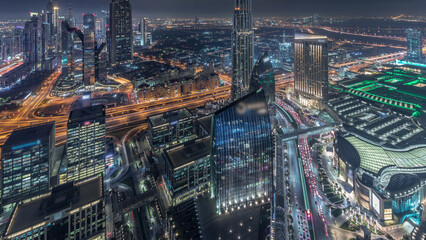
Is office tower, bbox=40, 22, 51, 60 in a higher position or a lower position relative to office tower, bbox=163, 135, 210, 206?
higher

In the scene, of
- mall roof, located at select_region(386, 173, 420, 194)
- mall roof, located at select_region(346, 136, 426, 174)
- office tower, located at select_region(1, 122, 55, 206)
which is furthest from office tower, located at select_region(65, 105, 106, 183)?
mall roof, located at select_region(386, 173, 420, 194)

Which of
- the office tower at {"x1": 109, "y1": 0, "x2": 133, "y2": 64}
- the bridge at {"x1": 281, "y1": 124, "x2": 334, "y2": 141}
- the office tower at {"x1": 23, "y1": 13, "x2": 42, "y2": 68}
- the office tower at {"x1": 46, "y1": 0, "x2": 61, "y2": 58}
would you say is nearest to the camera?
the bridge at {"x1": 281, "y1": 124, "x2": 334, "y2": 141}

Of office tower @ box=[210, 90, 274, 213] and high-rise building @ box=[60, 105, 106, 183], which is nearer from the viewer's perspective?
office tower @ box=[210, 90, 274, 213]

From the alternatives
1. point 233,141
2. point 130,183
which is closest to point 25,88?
point 130,183

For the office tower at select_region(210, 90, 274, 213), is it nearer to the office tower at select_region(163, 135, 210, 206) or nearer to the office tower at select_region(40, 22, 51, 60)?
the office tower at select_region(163, 135, 210, 206)

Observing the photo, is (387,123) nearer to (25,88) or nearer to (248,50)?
(248,50)

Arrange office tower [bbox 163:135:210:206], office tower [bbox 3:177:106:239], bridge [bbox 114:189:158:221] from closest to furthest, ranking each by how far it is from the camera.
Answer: office tower [bbox 3:177:106:239] < bridge [bbox 114:189:158:221] < office tower [bbox 163:135:210:206]

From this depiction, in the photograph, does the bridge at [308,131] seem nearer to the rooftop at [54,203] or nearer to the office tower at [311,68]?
the office tower at [311,68]
